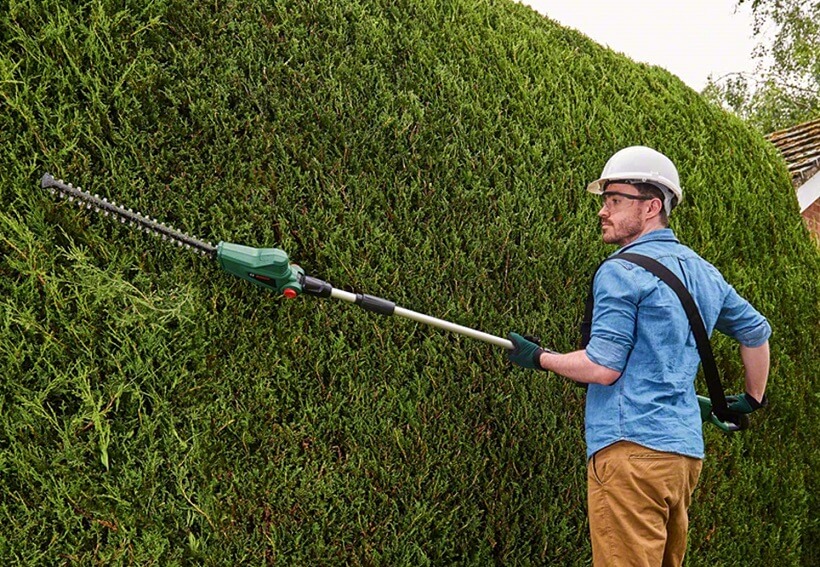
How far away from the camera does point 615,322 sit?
308cm

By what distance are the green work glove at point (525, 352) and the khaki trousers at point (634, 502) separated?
1.69ft

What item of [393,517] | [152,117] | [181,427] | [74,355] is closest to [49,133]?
[152,117]

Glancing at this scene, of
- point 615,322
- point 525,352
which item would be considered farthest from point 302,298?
point 615,322

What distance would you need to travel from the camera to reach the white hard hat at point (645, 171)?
11.2 ft

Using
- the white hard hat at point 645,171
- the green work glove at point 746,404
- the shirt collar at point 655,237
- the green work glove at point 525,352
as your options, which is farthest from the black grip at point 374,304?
the green work glove at point 746,404

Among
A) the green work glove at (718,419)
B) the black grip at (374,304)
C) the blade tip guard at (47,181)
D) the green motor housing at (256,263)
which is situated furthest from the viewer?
the green work glove at (718,419)

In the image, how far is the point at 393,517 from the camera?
11.8ft

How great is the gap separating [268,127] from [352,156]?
1.50 feet

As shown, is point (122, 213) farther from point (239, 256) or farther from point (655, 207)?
point (655, 207)

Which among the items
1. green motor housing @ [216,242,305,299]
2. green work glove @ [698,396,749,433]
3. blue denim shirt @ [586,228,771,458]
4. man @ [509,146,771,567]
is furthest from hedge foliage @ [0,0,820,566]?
blue denim shirt @ [586,228,771,458]

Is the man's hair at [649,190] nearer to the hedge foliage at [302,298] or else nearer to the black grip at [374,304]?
the hedge foliage at [302,298]

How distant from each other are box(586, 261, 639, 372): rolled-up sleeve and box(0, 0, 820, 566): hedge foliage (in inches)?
38.9

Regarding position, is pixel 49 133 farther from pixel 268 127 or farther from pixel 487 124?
pixel 487 124

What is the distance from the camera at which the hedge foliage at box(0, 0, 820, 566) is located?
115 inches
